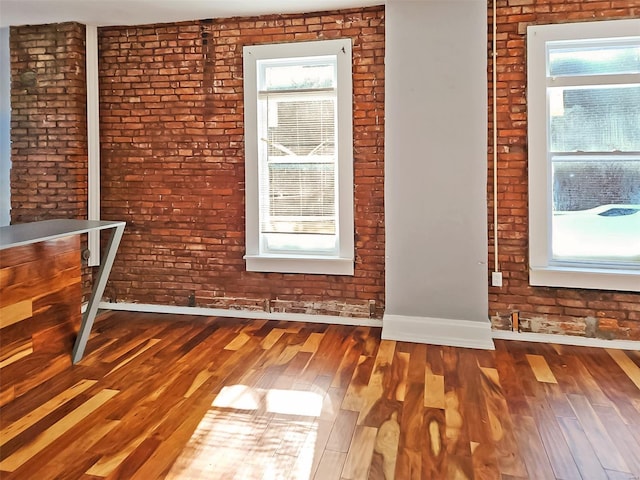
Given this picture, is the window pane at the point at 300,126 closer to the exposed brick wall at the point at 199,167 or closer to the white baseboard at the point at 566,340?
the exposed brick wall at the point at 199,167

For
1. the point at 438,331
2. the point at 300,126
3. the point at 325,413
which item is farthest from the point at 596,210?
the point at 325,413

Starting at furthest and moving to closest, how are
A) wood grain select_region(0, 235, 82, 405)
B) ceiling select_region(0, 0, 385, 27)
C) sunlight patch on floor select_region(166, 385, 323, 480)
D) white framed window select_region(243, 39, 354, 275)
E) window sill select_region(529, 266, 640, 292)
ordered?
white framed window select_region(243, 39, 354, 275)
ceiling select_region(0, 0, 385, 27)
window sill select_region(529, 266, 640, 292)
wood grain select_region(0, 235, 82, 405)
sunlight patch on floor select_region(166, 385, 323, 480)

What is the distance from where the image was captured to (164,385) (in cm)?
295

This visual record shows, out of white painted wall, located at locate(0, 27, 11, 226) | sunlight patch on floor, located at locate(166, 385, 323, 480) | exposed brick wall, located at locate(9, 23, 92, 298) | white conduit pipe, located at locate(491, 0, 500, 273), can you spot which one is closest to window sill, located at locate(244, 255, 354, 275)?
white conduit pipe, located at locate(491, 0, 500, 273)

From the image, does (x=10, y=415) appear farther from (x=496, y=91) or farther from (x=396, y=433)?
(x=496, y=91)

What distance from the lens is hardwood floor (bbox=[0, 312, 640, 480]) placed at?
2.12m

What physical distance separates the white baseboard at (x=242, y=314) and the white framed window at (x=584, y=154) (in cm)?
152

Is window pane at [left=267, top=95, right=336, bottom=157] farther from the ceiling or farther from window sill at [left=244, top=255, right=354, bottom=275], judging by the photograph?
window sill at [left=244, top=255, right=354, bottom=275]

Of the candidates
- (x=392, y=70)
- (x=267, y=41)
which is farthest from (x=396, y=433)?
(x=267, y=41)

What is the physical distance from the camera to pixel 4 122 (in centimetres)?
446

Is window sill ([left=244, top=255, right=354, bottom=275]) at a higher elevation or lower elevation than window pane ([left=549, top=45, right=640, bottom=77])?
lower

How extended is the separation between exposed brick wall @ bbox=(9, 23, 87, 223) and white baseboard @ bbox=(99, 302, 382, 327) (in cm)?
100

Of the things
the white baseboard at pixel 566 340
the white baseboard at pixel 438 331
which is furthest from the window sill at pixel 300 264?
the white baseboard at pixel 566 340

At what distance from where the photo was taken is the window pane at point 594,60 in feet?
11.7
